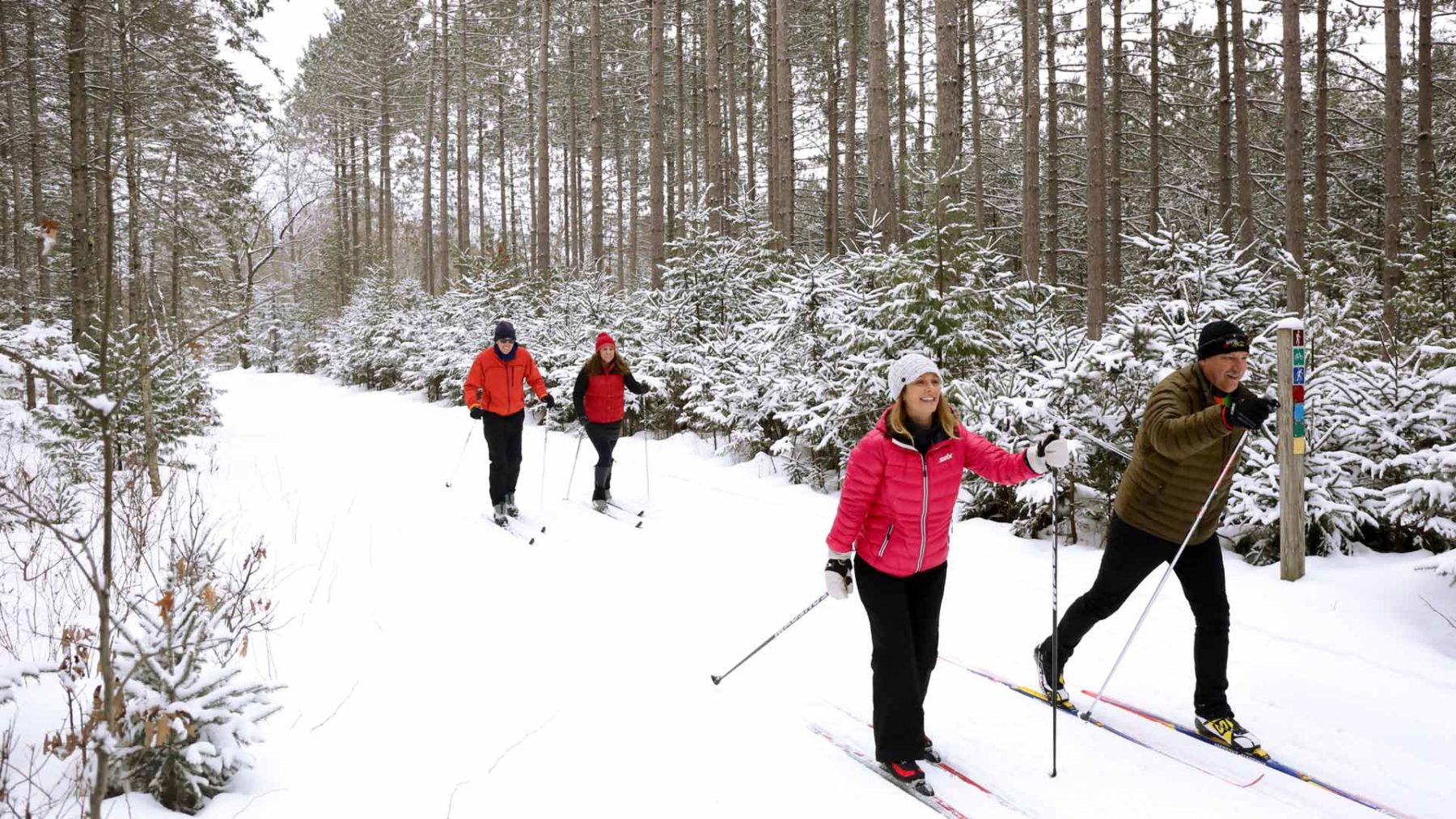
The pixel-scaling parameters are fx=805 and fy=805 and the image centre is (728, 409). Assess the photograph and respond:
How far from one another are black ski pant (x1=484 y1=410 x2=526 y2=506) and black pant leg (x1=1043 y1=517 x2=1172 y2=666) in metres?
6.10

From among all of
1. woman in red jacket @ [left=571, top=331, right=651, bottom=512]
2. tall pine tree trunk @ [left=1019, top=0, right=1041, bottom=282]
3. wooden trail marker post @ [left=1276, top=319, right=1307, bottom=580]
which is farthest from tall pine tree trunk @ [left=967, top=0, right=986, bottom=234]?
wooden trail marker post @ [left=1276, top=319, right=1307, bottom=580]

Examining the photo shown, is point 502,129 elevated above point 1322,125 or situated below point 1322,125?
above

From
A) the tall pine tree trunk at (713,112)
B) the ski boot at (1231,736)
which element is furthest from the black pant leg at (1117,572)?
the tall pine tree trunk at (713,112)

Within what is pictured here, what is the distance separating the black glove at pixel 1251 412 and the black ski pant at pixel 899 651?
4.57 ft

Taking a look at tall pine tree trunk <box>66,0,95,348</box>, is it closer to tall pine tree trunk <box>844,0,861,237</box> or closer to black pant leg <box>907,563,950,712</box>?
black pant leg <box>907,563,950,712</box>

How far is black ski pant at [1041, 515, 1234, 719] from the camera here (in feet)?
Answer: 12.9

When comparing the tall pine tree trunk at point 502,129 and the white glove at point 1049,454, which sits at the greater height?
the tall pine tree trunk at point 502,129

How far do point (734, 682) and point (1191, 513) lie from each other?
262 centimetres

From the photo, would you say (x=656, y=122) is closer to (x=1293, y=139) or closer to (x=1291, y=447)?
(x=1293, y=139)

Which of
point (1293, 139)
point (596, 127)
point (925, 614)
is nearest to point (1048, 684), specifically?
point (925, 614)

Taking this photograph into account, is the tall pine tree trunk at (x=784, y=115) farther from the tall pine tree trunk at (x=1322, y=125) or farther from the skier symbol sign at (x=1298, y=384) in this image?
the skier symbol sign at (x=1298, y=384)

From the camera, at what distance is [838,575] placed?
11.7ft

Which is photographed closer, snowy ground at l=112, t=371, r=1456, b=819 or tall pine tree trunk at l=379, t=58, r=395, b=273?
snowy ground at l=112, t=371, r=1456, b=819

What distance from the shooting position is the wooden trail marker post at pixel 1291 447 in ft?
16.6
